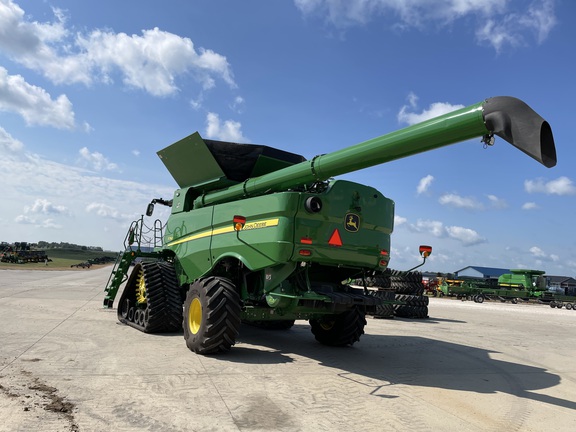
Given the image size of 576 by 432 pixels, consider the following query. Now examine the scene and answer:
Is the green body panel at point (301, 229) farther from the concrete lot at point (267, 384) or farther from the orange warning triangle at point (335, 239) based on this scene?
the concrete lot at point (267, 384)

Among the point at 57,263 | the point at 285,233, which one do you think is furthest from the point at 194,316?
the point at 57,263

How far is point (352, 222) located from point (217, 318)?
2.51 m

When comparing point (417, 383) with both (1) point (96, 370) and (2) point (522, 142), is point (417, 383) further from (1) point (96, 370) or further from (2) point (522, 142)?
(1) point (96, 370)

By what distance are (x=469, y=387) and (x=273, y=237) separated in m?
3.32

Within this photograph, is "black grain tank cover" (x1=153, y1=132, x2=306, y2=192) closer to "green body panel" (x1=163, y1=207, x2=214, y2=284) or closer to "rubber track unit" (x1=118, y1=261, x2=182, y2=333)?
"green body panel" (x1=163, y1=207, x2=214, y2=284)

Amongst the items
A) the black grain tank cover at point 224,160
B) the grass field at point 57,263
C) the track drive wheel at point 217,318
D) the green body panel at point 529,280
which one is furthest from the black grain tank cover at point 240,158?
the green body panel at point 529,280

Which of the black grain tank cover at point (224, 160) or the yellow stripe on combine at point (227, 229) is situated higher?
the black grain tank cover at point (224, 160)

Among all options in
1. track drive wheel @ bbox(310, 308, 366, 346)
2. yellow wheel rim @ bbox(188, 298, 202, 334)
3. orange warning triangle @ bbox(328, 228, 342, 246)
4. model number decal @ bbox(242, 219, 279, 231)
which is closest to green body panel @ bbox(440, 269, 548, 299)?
Answer: track drive wheel @ bbox(310, 308, 366, 346)

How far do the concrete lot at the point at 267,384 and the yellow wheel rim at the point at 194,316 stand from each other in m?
0.38

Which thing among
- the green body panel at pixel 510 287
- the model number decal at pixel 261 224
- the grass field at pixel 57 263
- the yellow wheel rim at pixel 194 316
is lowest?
the grass field at pixel 57 263

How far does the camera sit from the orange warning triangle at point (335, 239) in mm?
6695

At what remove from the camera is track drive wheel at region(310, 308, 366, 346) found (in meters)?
8.26

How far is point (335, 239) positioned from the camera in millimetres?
6734

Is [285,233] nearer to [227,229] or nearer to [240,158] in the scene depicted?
[227,229]
